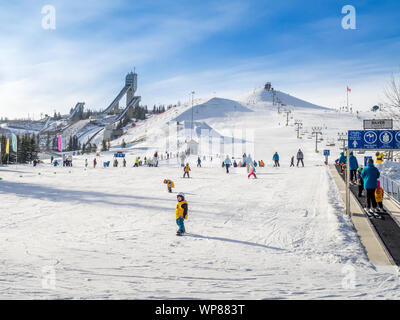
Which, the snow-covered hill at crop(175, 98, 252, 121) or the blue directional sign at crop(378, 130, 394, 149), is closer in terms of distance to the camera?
the blue directional sign at crop(378, 130, 394, 149)

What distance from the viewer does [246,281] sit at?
473 centimetres

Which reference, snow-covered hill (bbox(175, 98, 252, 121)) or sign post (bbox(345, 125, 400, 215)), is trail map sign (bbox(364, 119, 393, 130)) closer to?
sign post (bbox(345, 125, 400, 215))

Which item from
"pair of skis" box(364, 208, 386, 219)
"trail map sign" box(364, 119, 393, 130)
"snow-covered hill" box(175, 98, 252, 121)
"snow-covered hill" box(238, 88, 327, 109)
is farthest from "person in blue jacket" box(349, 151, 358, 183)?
"snow-covered hill" box(238, 88, 327, 109)

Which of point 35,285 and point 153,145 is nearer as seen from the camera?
point 35,285

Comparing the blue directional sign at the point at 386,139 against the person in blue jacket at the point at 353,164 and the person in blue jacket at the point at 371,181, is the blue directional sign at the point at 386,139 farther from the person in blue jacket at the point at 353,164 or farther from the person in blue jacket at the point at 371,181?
the person in blue jacket at the point at 353,164

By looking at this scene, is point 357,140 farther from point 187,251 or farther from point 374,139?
point 187,251

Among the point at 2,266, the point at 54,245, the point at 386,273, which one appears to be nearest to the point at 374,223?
the point at 386,273

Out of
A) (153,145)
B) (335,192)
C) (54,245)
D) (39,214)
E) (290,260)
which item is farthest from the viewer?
(153,145)

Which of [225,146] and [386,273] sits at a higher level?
[225,146]

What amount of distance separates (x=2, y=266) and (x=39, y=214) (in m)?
4.63

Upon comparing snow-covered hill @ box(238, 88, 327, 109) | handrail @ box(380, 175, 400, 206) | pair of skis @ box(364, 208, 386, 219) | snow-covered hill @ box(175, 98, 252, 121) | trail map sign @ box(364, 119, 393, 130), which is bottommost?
pair of skis @ box(364, 208, 386, 219)

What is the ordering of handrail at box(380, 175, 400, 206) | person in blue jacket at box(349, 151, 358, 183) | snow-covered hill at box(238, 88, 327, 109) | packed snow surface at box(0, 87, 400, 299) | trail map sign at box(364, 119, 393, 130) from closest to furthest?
1. packed snow surface at box(0, 87, 400, 299)
2. trail map sign at box(364, 119, 393, 130)
3. handrail at box(380, 175, 400, 206)
4. person in blue jacket at box(349, 151, 358, 183)
5. snow-covered hill at box(238, 88, 327, 109)

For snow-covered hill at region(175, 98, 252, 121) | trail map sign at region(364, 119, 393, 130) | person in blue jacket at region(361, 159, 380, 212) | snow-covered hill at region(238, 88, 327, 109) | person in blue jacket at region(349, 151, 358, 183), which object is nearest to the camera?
trail map sign at region(364, 119, 393, 130)
